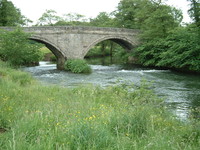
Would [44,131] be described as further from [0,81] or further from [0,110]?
[0,81]

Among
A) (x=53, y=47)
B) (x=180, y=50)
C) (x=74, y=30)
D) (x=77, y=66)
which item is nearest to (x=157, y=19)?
(x=180, y=50)

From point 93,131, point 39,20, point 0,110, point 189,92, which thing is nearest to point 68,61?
point 189,92

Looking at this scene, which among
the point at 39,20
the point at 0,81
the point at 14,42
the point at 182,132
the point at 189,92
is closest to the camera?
the point at 182,132

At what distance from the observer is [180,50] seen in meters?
20.4

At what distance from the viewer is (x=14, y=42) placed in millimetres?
17281

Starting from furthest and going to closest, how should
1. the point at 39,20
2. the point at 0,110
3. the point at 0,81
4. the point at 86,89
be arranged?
the point at 39,20 → the point at 86,89 → the point at 0,81 → the point at 0,110

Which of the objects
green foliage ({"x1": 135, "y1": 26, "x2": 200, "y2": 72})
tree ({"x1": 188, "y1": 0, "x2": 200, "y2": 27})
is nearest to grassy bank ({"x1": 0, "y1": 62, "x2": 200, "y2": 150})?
green foliage ({"x1": 135, "y1": 26, "x2": 200, "y2": 72})

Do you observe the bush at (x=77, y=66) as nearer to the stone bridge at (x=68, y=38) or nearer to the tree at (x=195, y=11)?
the stone bridge at (x=68, y=38)

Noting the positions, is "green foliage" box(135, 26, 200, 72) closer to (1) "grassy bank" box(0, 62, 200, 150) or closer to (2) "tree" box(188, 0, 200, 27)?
(2) "tree" box(188, 0, 200, 27)

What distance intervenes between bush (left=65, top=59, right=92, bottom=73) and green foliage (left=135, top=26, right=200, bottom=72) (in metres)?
7.53

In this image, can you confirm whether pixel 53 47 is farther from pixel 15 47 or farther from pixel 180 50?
pixel 180 50

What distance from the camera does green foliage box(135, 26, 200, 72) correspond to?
18630 mm

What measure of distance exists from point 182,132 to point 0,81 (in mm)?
6958

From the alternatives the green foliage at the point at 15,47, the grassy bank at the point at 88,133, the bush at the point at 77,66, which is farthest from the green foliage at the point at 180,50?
the grassy bank at the point at 88,133
